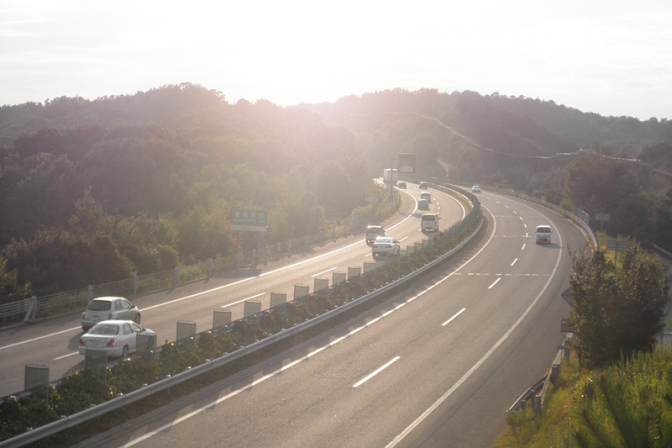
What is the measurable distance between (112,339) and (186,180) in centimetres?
5708

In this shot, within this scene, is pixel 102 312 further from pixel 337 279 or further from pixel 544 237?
pixel 544 237

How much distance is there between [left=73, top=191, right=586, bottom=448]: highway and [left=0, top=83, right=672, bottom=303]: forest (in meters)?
14.9

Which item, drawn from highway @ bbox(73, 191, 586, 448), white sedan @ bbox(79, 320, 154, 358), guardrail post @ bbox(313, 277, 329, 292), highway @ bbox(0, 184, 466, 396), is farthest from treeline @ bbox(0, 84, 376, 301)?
highway @ bbox(73, 191, 586, 448)

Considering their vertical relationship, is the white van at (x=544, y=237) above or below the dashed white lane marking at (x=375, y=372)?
below

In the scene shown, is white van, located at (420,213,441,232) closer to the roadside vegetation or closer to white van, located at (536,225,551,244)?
white van, located at (536,225,551,244)

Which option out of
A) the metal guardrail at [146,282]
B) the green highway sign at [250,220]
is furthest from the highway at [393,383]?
the green highway sign at [250,220]

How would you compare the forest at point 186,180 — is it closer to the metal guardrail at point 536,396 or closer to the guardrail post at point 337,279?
the guardrail post at point 337,279

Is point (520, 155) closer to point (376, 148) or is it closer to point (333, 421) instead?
point (376, 148)

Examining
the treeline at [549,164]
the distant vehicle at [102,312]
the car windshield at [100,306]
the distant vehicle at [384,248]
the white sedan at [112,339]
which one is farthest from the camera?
the treeline at [549,164]

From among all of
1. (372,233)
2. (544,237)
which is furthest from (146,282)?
(544,237)

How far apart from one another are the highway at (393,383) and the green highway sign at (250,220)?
15.3 metres

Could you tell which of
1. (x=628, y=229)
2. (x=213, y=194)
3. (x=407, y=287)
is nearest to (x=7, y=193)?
(x=213, y=194)

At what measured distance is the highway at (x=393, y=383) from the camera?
46.0ft

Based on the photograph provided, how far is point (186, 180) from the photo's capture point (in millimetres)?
74000
